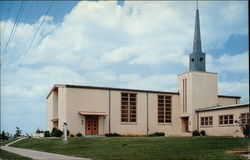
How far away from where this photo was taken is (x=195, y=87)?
46719 mm

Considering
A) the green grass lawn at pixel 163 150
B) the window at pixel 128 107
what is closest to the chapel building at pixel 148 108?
the window at pixel 128 107

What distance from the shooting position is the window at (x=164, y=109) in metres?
47.9

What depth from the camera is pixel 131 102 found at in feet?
153

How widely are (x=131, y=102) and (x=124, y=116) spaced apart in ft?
6.14

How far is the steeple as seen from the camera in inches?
1914

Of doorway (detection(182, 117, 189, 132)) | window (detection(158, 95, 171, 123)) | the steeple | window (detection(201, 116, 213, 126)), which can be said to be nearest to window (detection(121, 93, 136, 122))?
window (detection(158, 95, 171, 123))

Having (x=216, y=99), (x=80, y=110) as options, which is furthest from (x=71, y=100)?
(x=216, y=99)

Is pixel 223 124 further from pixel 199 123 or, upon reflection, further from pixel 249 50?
pixel 249 50

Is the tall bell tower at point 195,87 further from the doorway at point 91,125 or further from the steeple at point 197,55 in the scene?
the doorway at point 91,125

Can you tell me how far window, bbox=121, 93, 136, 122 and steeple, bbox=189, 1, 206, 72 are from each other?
860 centimetres

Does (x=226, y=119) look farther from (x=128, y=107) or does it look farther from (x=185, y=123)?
(x=128, y=107)

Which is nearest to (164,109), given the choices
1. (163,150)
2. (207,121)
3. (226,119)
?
(207,121)

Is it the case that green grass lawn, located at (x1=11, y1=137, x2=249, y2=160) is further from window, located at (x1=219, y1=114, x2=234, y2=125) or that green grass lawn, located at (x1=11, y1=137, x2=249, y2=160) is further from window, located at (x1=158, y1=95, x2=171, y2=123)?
window, located at (x1=158, y1=95, x2=171, y2=123)

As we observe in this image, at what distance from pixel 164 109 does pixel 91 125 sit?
9368 mm
